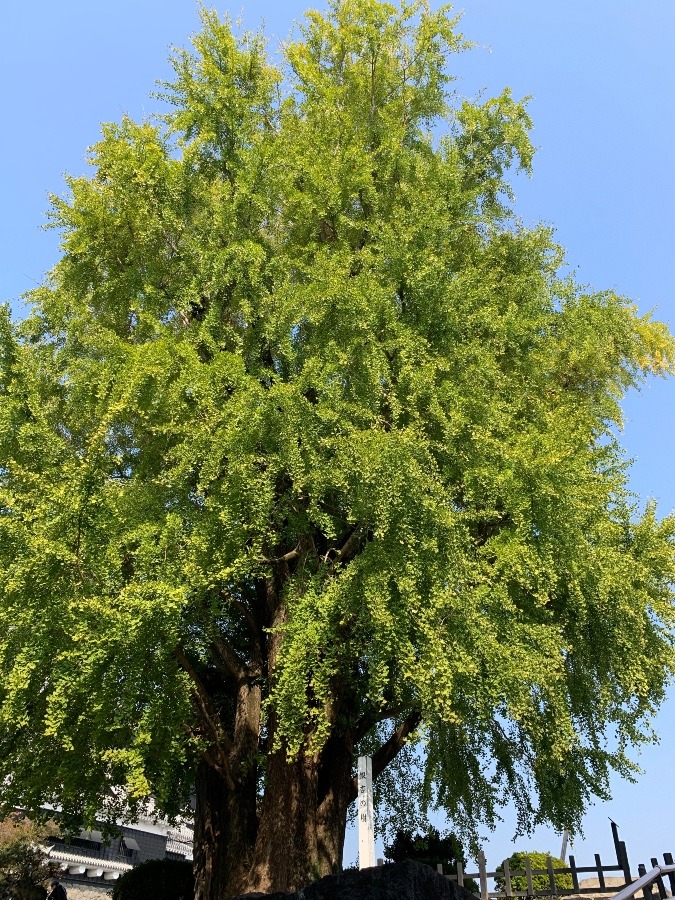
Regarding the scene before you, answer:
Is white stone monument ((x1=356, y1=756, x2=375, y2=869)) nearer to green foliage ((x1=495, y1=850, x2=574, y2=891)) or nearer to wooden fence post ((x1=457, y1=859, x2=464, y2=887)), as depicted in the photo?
wooden fence post ((x1=457, y1=859, x2=464, y2=887))

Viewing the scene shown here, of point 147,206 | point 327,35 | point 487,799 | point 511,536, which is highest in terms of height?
point 327,35

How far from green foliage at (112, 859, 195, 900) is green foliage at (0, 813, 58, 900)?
10.6 ft

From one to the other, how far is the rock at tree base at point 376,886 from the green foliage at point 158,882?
33.4ft

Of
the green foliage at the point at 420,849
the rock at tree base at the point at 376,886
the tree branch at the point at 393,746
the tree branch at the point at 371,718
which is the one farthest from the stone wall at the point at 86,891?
the rock at tree base at the point at 376,886

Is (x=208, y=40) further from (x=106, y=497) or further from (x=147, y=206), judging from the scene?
(x=106, y=497)

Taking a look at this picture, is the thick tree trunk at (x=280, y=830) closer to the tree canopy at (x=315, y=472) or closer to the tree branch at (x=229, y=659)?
the tree canopy at (x=315, y=472)

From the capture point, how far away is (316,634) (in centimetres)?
938

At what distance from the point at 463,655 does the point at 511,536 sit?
7.41 ft

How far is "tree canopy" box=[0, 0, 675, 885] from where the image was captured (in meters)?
9.28

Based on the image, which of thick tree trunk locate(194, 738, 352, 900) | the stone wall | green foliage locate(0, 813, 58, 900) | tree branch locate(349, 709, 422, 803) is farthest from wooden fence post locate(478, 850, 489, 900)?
the stone wall

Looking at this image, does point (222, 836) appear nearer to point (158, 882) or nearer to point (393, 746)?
point (393, 746)

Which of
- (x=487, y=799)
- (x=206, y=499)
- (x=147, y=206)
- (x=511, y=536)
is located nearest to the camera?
(x=206, y=499)

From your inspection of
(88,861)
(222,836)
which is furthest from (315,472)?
(88,861)

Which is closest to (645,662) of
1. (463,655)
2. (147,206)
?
(463,655)
